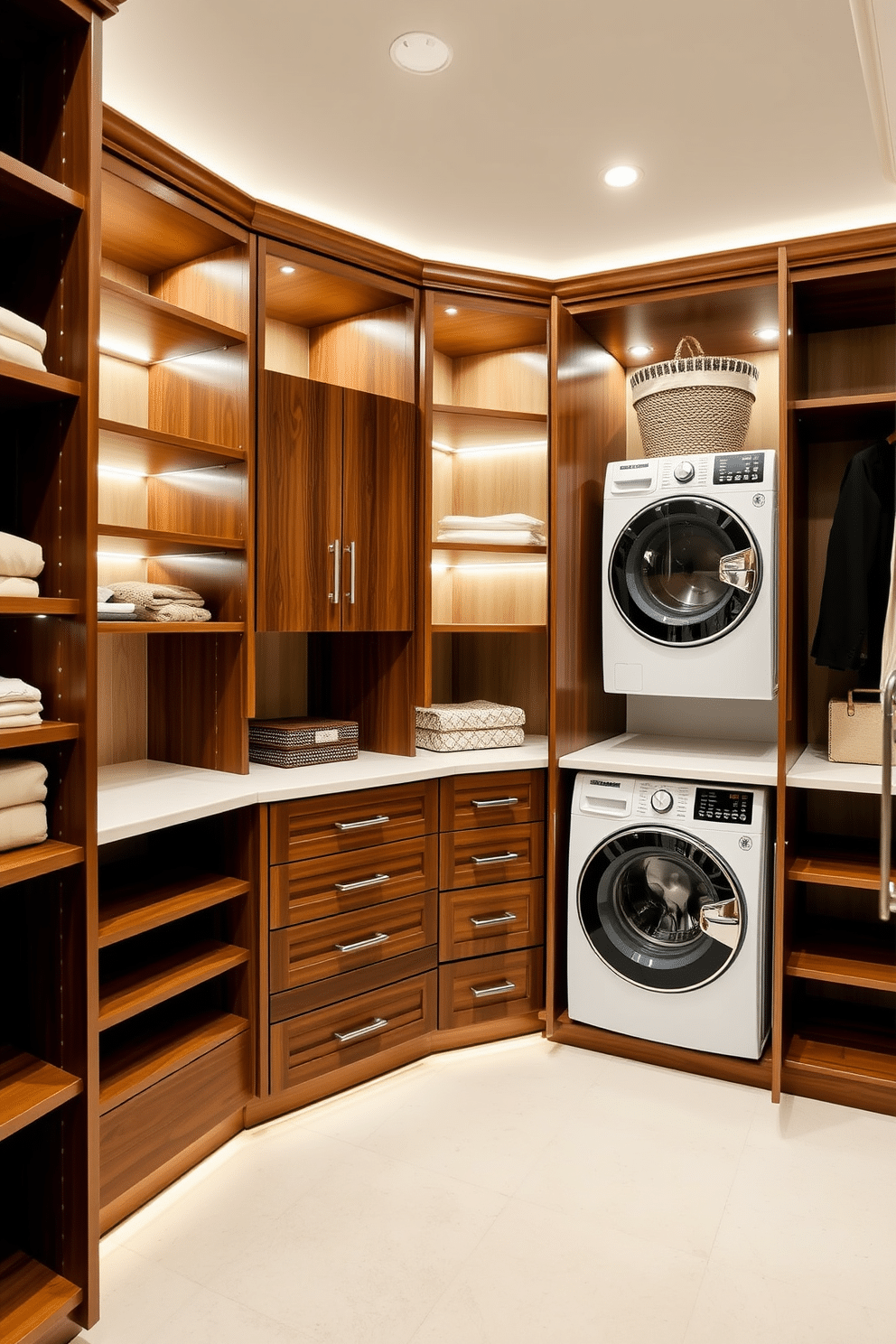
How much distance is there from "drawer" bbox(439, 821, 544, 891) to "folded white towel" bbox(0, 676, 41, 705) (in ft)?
5.03

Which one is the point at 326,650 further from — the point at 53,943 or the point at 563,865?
the point at 53,943

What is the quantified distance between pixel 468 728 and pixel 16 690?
1720mm

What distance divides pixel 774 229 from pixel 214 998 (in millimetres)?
2832

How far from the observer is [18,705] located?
1.56m

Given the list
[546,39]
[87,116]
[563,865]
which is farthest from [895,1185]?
[87,116]

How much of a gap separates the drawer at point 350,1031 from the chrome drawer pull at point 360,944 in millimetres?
156

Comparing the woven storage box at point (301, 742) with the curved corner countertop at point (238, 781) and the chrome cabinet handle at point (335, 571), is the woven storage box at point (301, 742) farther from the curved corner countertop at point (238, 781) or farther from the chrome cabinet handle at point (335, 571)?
the chrome cabinet handle at point (335, 571)

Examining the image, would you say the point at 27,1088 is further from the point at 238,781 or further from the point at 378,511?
the point at 378,511

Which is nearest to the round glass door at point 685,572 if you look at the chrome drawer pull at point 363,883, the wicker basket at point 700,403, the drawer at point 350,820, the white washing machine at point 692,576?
the white washing machine at point 692,576

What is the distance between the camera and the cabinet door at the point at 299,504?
8.40ft

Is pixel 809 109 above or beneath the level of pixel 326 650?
above

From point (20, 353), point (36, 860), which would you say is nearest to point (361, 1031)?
point (36, 860)

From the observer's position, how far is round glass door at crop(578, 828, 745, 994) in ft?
8.80

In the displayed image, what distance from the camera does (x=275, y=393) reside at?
256cm
